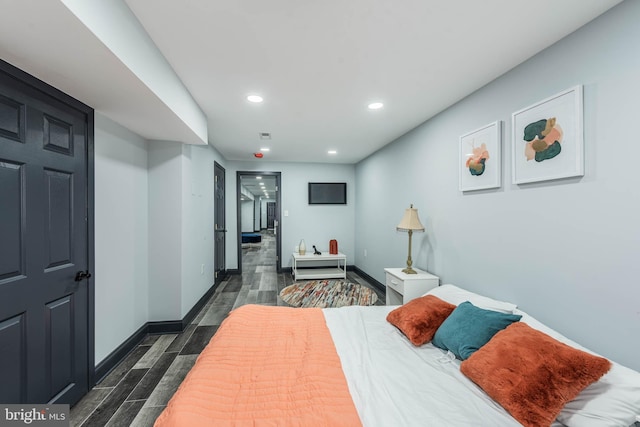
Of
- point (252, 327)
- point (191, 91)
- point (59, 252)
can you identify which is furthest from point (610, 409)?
A: point (191, 91)

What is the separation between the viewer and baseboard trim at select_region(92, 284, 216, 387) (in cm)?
213

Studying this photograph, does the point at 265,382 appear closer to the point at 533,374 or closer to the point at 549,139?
the point at 533,374

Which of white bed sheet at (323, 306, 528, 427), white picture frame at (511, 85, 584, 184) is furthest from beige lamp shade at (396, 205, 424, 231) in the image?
white bed sheet at (323, 306, 528, 427)

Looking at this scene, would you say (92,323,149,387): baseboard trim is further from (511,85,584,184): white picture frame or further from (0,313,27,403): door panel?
(511,85,584,184): white picture frame

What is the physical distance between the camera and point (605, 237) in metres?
1.41

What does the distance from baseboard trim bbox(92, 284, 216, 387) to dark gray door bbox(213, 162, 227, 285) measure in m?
1.09

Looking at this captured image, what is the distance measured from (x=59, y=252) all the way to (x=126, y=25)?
4.83 ft

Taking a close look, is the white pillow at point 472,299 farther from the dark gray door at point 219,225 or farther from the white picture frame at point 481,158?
the dark gray door at point 219,225

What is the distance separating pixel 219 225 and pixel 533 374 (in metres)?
4.76

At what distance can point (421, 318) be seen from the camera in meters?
1.83

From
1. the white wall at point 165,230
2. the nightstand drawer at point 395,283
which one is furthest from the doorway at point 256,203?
the nightstand drawer at point 395,283

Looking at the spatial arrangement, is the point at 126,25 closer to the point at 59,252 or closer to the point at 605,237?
the point at 59,252

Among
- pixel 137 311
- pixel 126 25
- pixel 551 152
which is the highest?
pixel 126 25

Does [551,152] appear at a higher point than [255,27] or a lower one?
lower
